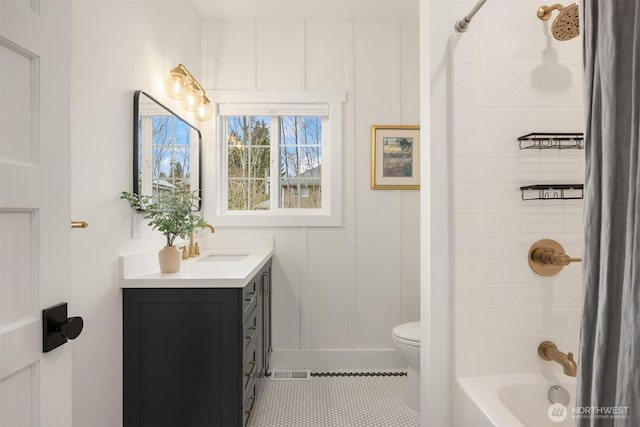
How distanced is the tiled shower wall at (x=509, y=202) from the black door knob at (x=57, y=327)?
130 cm

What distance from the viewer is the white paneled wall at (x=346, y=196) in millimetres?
2729

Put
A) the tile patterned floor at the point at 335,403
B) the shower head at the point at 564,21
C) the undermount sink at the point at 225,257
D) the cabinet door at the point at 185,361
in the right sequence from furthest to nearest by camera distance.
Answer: the undermount sink at the point at 225,257 → the tile patterned floor at the point at 335,403 → the cabinet door at the point at 185,361 → the shower head at the point at 564,21

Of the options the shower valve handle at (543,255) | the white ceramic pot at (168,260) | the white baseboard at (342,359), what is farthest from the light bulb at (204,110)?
the shower valve handle at (543,255)

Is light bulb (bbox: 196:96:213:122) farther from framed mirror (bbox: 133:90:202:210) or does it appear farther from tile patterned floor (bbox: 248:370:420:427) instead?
tile patterned floor (bbox: 248:370:420:427)

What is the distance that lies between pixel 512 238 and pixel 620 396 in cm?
94

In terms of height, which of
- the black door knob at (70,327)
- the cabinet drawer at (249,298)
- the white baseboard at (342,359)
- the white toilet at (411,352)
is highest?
the black door knob at (70,327)

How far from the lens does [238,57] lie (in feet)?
8.97

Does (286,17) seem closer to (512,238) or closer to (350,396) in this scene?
(512,238)

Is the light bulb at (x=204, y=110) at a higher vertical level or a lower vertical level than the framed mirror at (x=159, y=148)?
higher

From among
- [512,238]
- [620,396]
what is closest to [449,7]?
[512,238]

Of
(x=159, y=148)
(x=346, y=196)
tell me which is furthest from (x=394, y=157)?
(x=159, y=148)

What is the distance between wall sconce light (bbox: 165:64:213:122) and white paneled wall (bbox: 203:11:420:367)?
0.99 feet

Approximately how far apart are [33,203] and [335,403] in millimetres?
2039

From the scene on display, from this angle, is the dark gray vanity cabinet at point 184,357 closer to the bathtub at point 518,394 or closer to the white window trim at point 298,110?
the bathtub at point 518,394
